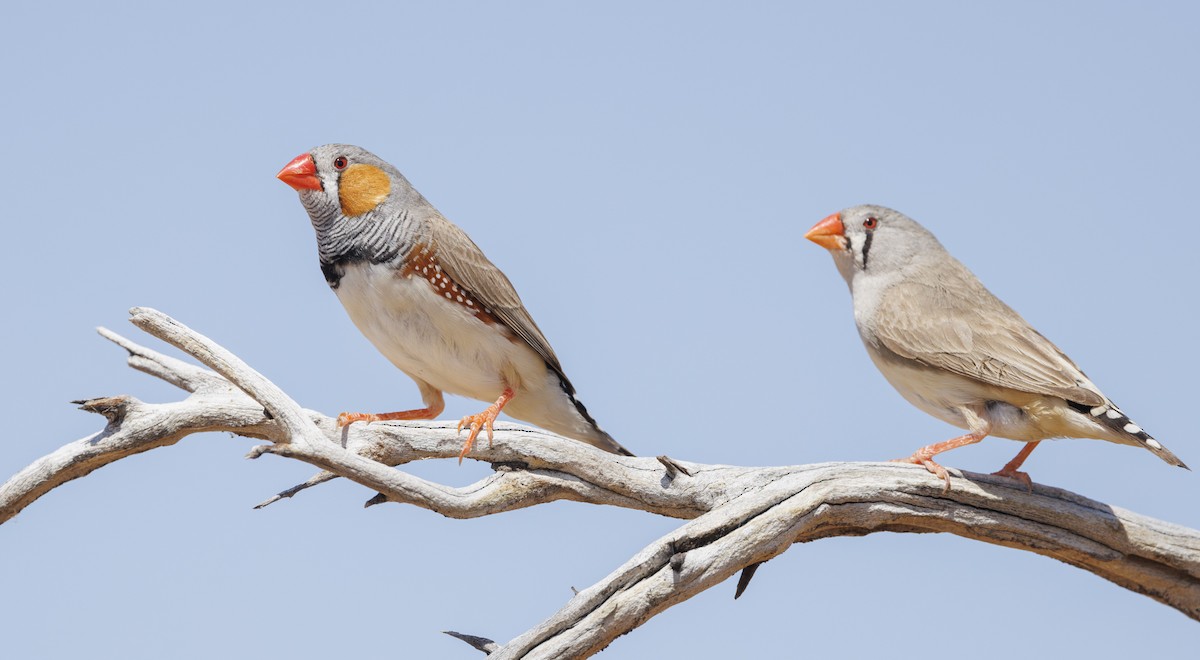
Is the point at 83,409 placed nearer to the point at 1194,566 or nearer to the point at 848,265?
the point at 848,265

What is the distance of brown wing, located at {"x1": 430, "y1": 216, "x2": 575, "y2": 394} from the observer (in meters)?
5.57

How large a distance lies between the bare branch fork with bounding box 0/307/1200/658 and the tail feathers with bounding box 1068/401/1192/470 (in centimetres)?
43

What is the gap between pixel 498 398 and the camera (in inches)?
226

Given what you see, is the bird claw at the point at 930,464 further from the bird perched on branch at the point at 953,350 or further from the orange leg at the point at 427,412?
the orange leg at the point at 427,412

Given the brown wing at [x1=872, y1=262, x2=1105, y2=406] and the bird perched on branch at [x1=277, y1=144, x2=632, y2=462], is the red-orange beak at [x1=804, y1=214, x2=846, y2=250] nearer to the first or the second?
the brown wing at [x1=872, y1=262, x2=1105, y2=406]

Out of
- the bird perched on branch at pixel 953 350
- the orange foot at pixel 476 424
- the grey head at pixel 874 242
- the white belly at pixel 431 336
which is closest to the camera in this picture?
the bird perched on branch at pixel 953 350

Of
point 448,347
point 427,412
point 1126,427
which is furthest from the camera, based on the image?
point 427,412

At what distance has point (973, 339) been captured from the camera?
203 inches

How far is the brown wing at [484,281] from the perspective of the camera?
5574mm

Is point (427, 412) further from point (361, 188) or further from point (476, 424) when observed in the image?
point (361, 188)

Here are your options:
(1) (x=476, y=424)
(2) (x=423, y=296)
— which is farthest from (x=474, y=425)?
(2) (x=423, y=296)

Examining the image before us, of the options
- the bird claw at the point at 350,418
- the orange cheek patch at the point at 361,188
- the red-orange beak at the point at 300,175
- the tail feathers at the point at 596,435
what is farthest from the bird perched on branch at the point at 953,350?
the red-orange beak at the point at 300,175

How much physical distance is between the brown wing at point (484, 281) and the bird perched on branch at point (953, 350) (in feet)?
4.76

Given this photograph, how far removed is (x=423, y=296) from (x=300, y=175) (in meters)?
0.92
